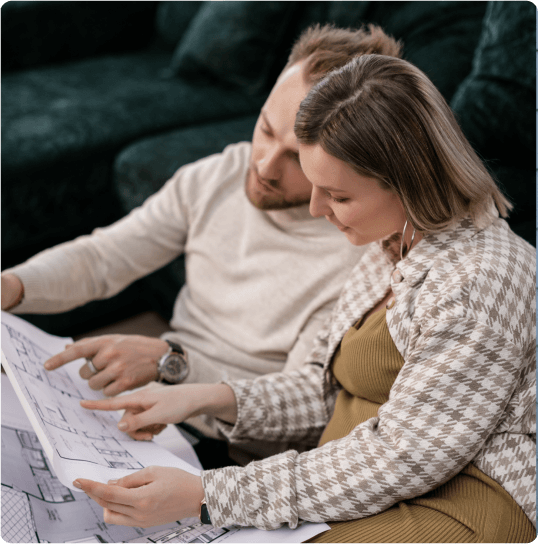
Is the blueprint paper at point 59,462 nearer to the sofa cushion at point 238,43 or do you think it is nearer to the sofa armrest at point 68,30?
the sofa cushion at point 238,43

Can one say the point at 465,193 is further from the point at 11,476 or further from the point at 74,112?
the point at 74,112

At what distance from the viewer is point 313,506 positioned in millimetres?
723

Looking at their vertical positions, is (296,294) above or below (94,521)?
above

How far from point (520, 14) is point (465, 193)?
60cm

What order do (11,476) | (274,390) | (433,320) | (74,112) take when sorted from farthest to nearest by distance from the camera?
(74,112), (274,390), (11,476), (433,320)

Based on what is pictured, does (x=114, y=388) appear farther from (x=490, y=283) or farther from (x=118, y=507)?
(x=490, y=283)

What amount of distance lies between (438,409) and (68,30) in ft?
7.85

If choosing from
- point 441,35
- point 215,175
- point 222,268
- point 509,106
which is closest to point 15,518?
point 222,268

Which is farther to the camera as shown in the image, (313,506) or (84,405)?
(84,405)

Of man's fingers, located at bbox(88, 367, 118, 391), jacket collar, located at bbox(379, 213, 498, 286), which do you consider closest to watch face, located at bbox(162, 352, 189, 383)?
man's fingers, located at bbox(88, 367, 118, 391)

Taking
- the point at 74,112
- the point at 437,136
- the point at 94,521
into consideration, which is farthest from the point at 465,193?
the point at 74,112

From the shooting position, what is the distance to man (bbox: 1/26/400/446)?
39.1 inches

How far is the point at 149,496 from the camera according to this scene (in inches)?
27.7

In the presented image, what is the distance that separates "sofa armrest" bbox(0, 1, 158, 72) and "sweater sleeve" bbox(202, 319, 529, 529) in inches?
87.3
